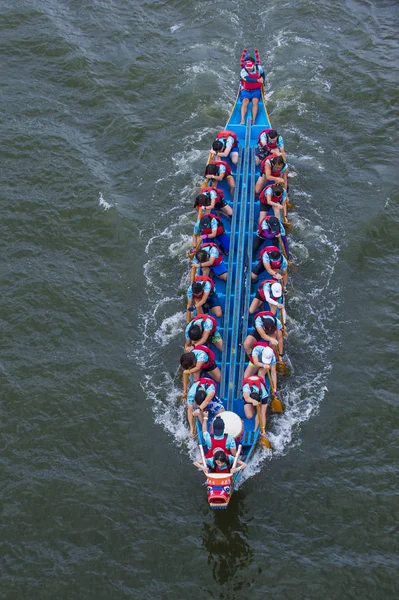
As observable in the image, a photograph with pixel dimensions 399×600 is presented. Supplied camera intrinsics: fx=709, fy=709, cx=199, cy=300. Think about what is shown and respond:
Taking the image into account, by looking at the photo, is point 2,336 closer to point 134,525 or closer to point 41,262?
point 41,262

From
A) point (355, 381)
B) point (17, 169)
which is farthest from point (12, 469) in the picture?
point (17, 169)

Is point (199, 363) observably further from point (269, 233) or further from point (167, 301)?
point (269, 233)

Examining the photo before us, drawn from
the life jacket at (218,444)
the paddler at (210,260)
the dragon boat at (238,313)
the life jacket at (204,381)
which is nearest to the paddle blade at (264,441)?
the dragon boat at (238,313)

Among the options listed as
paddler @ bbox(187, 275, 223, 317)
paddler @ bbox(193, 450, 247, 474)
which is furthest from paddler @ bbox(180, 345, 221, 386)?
paddler @ bbox(193, 450, 247, 474)

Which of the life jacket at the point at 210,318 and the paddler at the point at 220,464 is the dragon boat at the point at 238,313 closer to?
the paddler at the point at 220,464

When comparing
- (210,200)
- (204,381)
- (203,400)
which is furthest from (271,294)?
(210,200)
